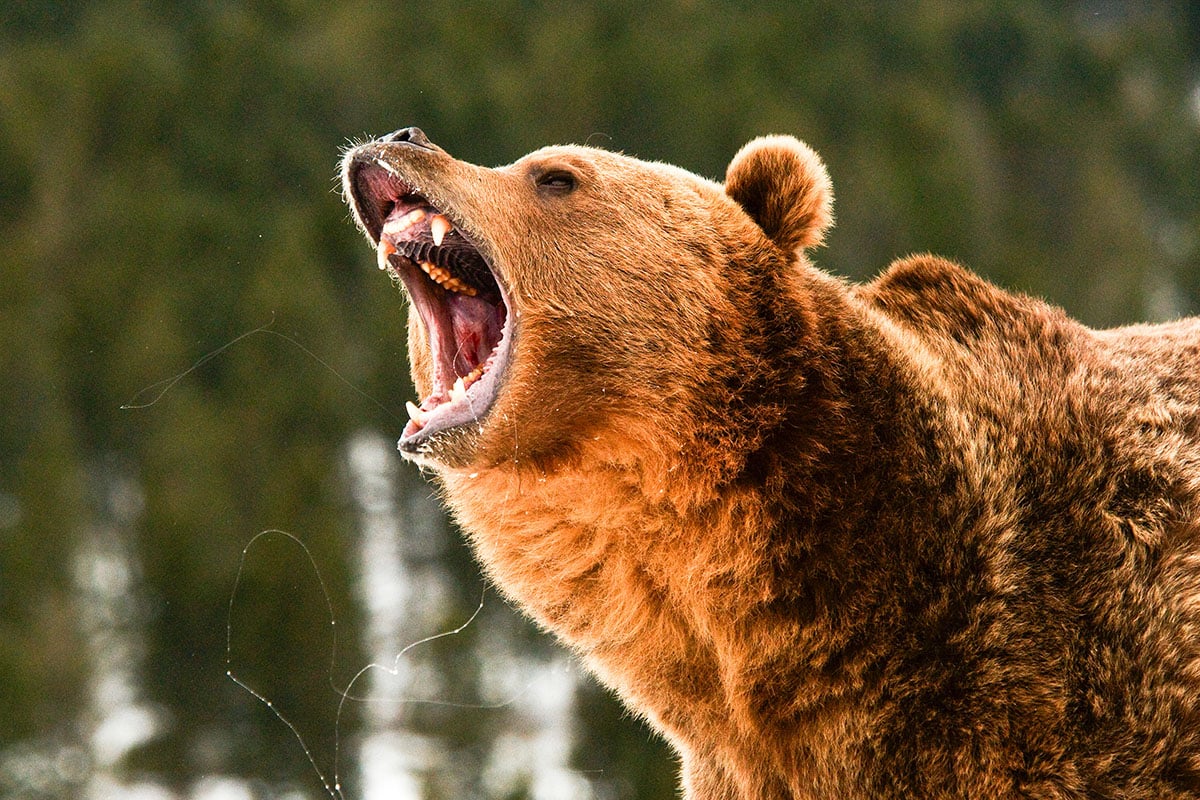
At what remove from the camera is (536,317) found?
202 inches

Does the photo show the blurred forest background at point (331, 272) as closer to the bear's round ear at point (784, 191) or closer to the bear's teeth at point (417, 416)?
the bear's round ear at point (784, 191)

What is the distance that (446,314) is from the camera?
5.58 meters

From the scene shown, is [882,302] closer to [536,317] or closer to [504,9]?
[536,317]

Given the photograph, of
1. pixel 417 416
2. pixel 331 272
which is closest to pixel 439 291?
pixel 417 416

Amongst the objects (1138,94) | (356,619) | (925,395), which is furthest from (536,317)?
(1138,94)

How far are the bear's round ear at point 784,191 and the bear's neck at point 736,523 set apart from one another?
0.29m

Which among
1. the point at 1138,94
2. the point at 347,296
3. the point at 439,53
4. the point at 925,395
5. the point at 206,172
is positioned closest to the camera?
the point at 925,395

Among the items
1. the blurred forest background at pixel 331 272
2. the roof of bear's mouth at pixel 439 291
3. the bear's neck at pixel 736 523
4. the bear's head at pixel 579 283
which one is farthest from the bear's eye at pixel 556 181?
the blurred forest background at pixel 331 272

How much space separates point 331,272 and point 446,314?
30829 mm

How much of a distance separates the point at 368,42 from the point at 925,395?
51.4 metres

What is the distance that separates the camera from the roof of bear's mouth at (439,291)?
5.00m

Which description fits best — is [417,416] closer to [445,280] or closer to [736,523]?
[445,280]

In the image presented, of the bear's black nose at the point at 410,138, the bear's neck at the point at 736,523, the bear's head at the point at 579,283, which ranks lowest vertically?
the bear's neck at the point at 736,523

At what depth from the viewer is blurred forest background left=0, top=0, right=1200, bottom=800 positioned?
25.9m
